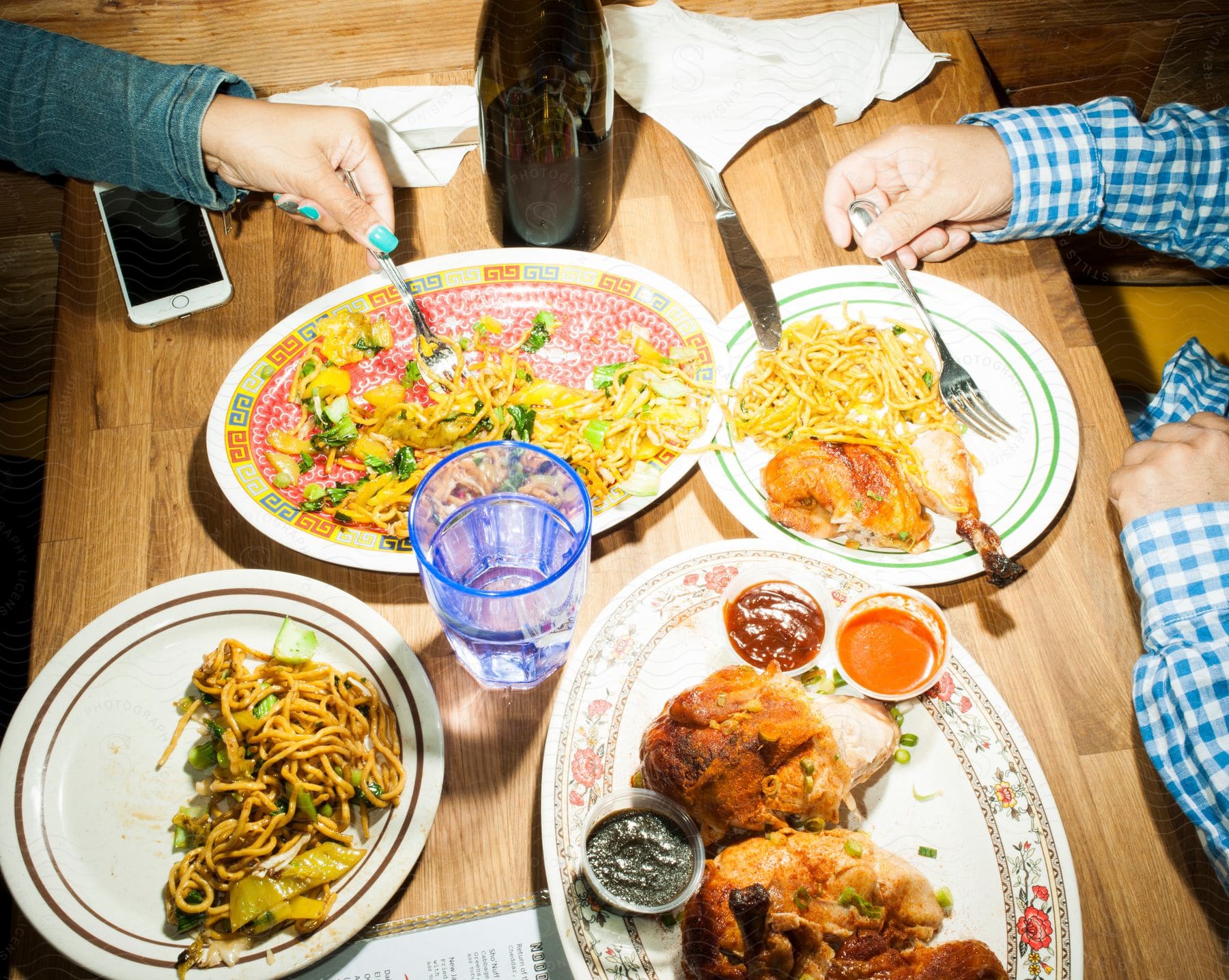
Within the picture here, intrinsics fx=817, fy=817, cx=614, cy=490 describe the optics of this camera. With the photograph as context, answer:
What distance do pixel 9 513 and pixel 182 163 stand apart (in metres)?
1.31

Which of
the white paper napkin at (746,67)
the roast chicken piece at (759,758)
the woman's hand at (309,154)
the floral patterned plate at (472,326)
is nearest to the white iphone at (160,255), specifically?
the woman's hand at (309,154)

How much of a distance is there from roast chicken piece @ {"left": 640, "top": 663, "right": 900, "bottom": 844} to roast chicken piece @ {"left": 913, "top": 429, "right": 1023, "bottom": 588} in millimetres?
480

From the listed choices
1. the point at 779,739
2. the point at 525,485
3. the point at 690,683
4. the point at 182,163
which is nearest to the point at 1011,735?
the point at 779,739

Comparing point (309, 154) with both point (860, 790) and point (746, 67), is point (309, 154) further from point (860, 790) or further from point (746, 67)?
point (860, 790)

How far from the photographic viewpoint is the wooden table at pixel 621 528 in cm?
168

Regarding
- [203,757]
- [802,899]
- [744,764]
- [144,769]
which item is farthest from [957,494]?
[144,769]

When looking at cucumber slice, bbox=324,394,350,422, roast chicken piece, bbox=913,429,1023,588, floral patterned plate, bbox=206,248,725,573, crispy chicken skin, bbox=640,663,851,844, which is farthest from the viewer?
cucumber slice, bbox=324,394,350,422

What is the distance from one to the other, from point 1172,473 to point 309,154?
2411 mm

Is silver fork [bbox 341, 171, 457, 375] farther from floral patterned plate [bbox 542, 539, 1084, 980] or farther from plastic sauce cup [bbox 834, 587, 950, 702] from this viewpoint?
plastic sauce cup [bbox 834, 587, 950, 702]

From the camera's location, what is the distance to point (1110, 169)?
2.47 metres

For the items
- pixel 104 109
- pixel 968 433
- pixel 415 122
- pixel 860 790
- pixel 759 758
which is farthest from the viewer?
pixel 415 122

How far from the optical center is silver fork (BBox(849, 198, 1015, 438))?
A: 214cm

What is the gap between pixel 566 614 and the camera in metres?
1.72

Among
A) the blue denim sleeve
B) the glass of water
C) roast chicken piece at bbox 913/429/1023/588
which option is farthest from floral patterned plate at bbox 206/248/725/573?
the blue denim sleeve
